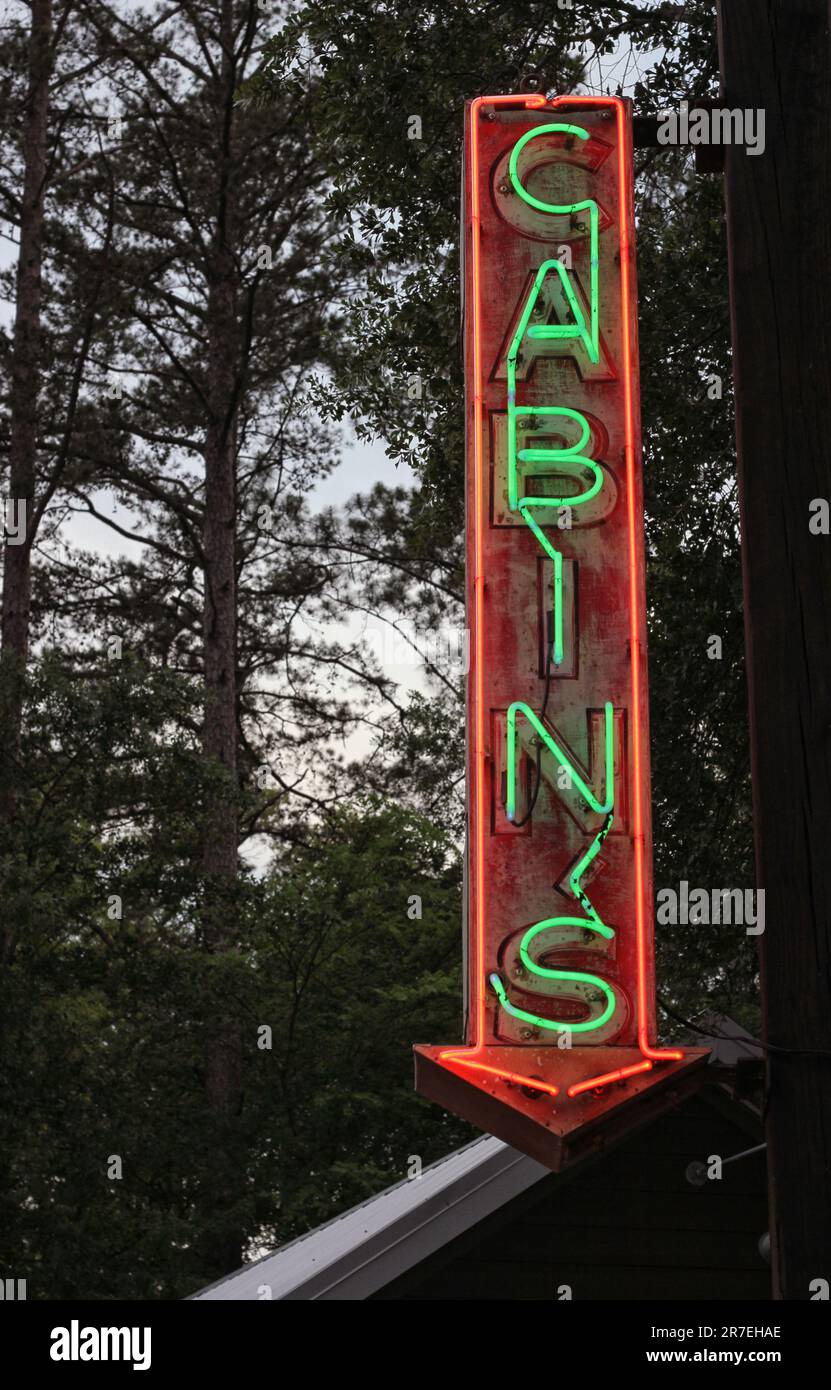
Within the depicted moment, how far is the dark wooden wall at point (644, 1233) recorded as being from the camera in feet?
31.1

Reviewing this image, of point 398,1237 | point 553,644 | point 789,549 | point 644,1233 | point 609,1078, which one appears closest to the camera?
point 789,549

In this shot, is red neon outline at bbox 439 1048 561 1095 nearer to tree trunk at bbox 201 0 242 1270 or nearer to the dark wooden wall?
the dark wooden wall

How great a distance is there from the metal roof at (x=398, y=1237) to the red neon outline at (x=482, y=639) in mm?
2188

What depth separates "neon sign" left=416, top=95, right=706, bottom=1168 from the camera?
5703 mm

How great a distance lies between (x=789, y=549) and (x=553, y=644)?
1.15 m

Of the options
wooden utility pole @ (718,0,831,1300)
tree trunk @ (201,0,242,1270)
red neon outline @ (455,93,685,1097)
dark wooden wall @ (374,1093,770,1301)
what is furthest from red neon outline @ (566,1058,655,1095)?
tree trunk @ (201,0,242,1270)

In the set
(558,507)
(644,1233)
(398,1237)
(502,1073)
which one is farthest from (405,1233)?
(558,507)

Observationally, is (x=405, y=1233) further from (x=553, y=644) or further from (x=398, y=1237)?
(x=553, y=644)

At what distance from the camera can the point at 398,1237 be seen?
814 centimetres

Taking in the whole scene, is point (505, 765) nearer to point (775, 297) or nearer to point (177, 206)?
point (775, 297)

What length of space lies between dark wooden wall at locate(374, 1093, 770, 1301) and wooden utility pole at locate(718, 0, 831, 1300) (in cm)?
474

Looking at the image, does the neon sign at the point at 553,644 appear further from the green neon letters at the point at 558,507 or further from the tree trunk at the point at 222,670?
the tree trunk at the point at 222,670

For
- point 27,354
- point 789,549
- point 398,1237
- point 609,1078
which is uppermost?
point 27,354
